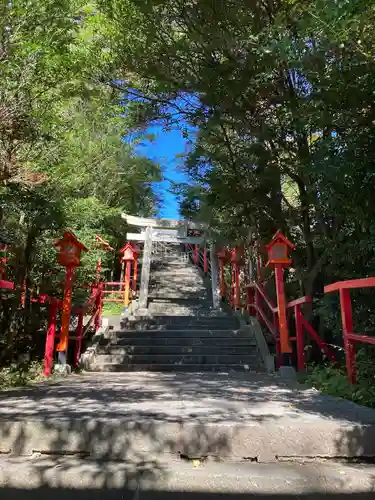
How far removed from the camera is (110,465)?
217 centimetres

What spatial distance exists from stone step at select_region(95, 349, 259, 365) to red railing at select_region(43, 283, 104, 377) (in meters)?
0.48

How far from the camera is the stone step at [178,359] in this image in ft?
22.1

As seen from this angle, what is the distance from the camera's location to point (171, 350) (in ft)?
23.4

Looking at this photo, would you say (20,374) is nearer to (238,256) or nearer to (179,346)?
(179,346)

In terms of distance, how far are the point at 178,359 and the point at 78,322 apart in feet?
6.02

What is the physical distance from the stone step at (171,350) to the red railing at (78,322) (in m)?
0.52

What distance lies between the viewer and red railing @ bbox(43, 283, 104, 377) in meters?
5.56

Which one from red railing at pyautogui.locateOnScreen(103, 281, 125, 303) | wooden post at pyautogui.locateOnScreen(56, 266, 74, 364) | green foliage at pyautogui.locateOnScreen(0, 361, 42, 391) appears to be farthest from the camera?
red railing at pyautogui.locateOnScreen(103, 281, 125, 303)

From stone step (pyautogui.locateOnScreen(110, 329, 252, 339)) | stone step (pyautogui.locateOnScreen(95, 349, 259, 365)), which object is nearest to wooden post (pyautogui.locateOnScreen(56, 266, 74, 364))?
stone step (pyautogui.locateOnScreen(95, 349, 259, 365))

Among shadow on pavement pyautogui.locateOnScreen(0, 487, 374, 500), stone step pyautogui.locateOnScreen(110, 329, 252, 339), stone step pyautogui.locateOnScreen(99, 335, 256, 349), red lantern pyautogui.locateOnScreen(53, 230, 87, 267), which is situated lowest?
shadow on pavement pyautogui.locateOnScreen(0, 487, 374, 500)

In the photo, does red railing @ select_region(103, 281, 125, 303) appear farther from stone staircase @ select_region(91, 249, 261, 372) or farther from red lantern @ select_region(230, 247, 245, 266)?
red lantern @ select_region(230, 247, 245, 266)

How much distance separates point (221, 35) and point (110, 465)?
5439 millimetres

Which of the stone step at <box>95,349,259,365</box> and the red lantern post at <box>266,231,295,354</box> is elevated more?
the red lantern post at <box>266,231,295,354</box>

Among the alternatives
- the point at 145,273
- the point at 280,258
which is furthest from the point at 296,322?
the point at 145,273
